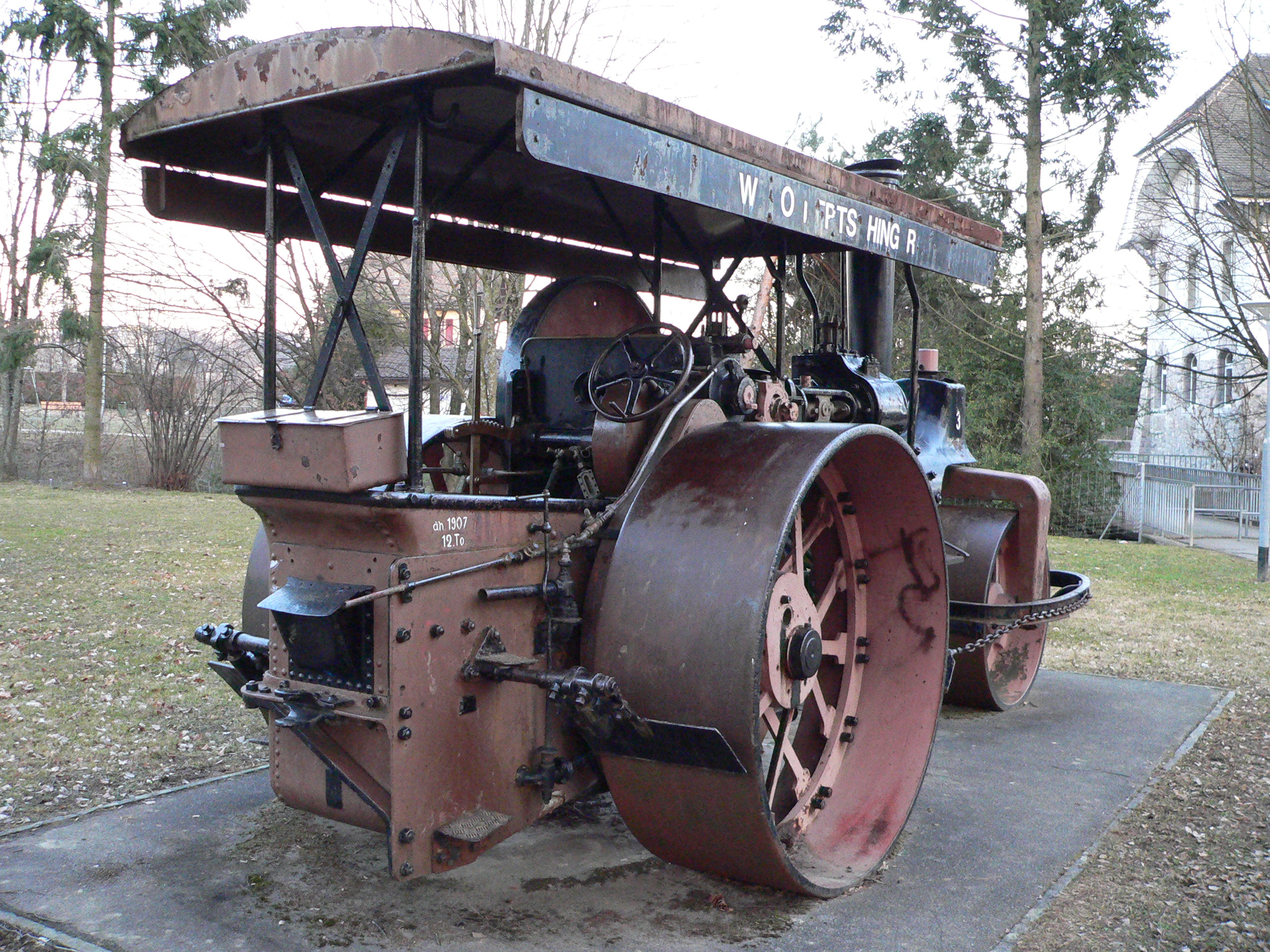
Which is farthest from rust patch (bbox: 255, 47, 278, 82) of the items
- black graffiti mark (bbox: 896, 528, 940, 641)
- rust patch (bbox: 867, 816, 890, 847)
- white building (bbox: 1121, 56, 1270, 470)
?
white building (bbox: 1121, 56, 1270, 470)

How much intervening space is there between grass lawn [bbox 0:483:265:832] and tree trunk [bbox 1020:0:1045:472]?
10536 mm

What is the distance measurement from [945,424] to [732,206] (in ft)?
8.33

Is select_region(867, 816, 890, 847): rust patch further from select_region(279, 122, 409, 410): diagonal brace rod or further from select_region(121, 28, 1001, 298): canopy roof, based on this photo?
select_region(279, 122, 409, 410): diagonal brace rod

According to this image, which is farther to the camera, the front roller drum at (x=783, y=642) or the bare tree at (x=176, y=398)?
the bare tree at (x=176, y=398)

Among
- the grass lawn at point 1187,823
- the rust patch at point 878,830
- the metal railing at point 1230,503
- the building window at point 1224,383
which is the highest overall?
the building window at point 1224,383

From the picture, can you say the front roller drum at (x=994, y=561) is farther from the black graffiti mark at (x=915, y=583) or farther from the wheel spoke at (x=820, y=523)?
the wheel spoke at (x=820, y=523)

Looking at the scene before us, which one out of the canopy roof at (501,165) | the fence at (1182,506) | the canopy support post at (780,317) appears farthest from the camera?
the fence at (1182,506)

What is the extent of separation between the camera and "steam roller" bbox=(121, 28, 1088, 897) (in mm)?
2623

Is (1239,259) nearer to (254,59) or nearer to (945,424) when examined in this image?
(945,424)

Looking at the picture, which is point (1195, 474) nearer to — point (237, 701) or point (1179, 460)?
point (1179, 460)

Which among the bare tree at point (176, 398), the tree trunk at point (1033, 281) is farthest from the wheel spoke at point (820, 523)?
the bare tree at point (176, 398)

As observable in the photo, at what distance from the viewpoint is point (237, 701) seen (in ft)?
17.5

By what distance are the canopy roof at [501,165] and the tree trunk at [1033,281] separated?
11870mm

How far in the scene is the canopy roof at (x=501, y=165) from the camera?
253 centimetres
